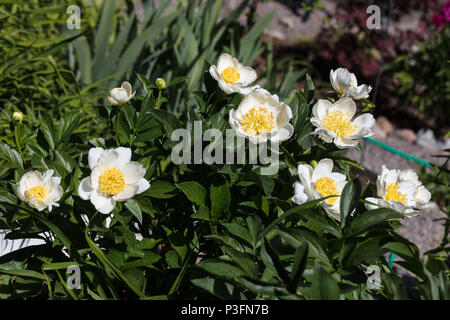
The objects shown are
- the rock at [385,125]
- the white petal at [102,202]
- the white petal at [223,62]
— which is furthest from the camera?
the rock at [385,125]

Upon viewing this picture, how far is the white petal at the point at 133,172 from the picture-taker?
32.3 inches

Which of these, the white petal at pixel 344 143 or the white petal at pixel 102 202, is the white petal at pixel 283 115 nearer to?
the white petal at pixel 344 143

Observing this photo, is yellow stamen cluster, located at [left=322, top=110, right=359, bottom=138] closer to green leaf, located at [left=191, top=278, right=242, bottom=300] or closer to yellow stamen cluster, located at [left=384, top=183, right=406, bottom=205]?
Result: yellow stamen cluster, located at [left=384, top=183, right=406, bottom=205]

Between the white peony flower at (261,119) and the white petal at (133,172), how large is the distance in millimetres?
175

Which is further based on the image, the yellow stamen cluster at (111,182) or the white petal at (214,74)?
the white petal at (214,74)

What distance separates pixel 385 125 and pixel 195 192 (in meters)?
2.67

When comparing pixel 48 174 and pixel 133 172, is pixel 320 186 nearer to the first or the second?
pixel 133 172

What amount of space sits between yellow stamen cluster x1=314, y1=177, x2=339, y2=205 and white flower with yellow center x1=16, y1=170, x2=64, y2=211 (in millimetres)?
447

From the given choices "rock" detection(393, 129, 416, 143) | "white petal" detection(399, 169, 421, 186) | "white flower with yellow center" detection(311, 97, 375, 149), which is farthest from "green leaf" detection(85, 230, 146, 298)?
"rock" detection(393, 129, 416, 143)

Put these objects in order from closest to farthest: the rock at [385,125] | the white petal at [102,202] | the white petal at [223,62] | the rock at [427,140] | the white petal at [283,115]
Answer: the white petal at [102,202]
the white petal at [283,115]
the white petal at [223,62]
the rock at [427,140]
the rock at [385,125]

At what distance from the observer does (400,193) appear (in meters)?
0.90

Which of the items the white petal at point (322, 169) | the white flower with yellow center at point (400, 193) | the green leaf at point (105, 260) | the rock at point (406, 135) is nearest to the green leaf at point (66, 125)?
the green leaf at point (105, 260)

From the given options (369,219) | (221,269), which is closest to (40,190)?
(221,269)

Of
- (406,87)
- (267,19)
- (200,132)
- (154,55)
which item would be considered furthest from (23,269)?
(406,87)
